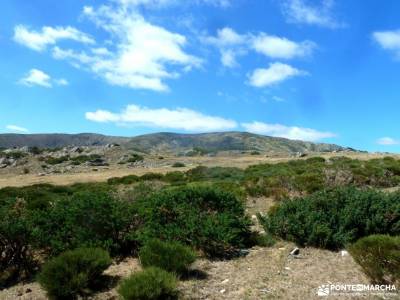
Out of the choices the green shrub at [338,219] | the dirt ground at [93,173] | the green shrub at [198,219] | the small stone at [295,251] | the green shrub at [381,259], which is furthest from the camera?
the dirt ground at [93,173]

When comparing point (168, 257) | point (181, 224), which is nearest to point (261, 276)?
point (168, 257)

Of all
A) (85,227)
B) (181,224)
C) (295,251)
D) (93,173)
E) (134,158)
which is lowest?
(93,173)

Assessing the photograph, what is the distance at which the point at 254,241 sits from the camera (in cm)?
1133

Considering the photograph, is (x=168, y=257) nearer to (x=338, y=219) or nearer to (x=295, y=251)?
(x=295, y=251)

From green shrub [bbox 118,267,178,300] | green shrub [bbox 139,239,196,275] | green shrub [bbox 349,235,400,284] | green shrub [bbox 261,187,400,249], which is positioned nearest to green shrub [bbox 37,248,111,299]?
green shrub [bbox 139,239,196,275]

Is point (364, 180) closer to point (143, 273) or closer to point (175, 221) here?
point (175, 221)

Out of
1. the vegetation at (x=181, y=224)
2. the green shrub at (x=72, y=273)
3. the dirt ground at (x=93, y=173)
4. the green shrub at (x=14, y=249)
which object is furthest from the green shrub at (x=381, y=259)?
the dirt ground at (x=93, y=173)

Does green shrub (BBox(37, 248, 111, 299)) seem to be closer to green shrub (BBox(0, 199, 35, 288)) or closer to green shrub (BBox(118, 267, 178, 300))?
green shrub (BBox(118, 267, 178, 300))

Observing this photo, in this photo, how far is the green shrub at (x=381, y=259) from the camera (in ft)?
25.0

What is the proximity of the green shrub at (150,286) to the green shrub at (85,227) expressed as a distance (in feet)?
9.19

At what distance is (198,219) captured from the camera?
10.8 m

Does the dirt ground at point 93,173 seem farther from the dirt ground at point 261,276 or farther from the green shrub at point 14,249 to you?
the dirt ground at point 261,276

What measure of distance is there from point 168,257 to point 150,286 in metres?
1.44

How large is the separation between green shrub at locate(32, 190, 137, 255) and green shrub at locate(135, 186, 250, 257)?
54cm
